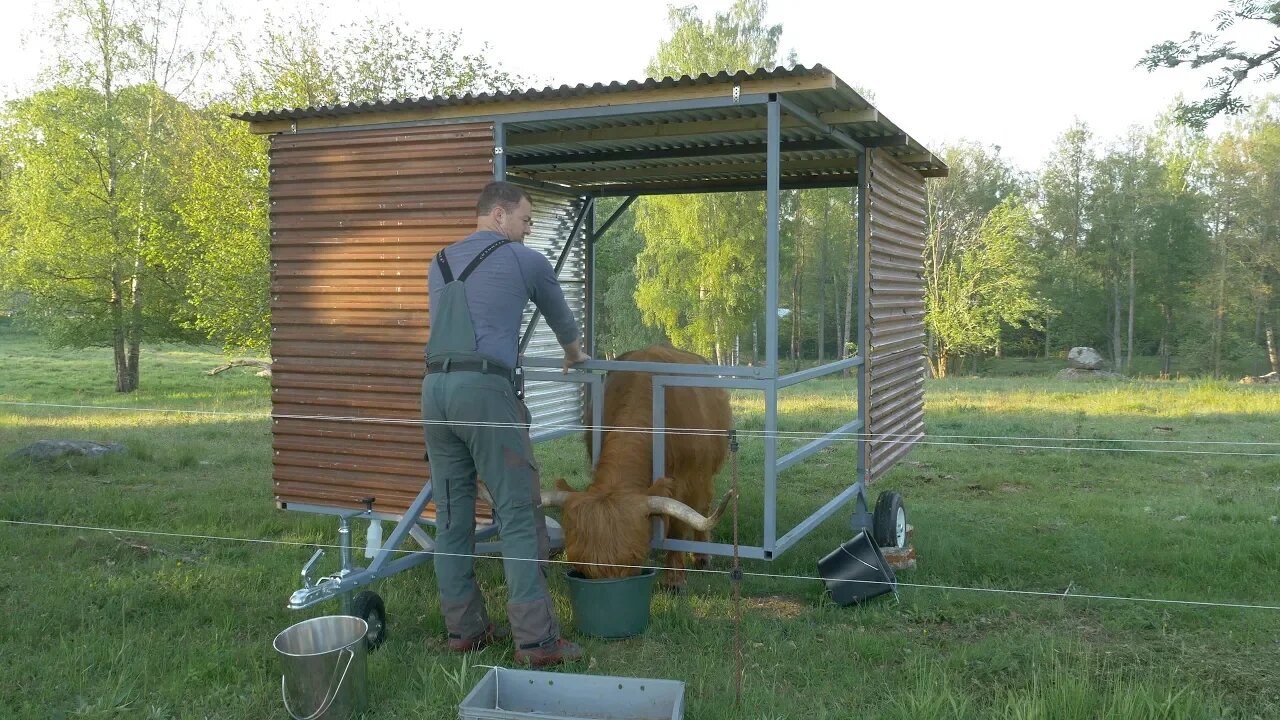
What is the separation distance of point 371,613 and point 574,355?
1.68m

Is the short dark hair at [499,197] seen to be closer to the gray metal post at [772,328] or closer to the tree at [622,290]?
the gray metal post at [772,328]

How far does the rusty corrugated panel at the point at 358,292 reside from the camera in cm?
564

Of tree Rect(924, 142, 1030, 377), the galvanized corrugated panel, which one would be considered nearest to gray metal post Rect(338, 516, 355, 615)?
the galvanized corrugated panel

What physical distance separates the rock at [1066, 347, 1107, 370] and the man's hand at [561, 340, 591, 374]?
141 ft

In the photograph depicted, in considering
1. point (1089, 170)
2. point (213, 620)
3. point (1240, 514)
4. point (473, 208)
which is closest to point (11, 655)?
point (213, 620)

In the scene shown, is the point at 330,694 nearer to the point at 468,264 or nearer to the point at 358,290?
the point at 468,264

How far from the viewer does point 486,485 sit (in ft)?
14.7

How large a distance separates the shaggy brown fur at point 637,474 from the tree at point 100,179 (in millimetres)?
17978

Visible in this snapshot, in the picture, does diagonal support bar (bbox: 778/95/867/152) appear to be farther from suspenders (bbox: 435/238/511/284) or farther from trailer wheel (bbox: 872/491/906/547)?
trailer wheel (bbox: 872/491/906/547)

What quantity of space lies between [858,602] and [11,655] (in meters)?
4.39

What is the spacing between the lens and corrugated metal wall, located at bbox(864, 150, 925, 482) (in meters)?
6.62

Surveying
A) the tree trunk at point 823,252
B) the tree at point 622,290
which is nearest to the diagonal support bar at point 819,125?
the tree at point 622,290

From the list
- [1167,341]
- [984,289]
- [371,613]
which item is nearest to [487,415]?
[371,613]

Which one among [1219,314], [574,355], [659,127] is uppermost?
[659,127]
